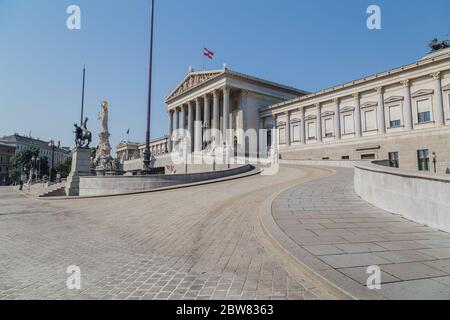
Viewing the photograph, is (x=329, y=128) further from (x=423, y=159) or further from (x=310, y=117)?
(x=423, y=159)

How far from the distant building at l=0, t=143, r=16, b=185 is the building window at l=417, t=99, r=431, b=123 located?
125m

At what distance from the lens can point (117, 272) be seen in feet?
15.0

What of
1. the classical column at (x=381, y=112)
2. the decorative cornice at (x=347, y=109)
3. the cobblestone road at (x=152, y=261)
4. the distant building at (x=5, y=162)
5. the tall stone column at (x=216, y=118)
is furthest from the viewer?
the distant building at (x=5, y=162)

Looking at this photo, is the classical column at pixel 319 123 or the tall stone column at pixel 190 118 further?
the tall stone column at pixel 190 118

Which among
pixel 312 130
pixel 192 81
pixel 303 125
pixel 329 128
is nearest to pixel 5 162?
pixel 192 81

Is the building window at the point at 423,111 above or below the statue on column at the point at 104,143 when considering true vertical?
above

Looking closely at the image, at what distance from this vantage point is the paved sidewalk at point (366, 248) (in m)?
3.56

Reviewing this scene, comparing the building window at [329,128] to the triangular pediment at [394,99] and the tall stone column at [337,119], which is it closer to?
the tall stone column at [337,119]

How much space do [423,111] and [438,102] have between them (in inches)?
89.2

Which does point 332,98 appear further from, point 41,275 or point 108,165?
point 41,275

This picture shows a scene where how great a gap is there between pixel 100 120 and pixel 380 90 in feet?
123

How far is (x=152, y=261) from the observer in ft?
16.9

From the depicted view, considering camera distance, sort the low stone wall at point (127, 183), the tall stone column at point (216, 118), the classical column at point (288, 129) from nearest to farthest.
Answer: the low stone wall at point (127, 183) < the classical column at point (288, 129) < the tall stone column at point (216, 118)

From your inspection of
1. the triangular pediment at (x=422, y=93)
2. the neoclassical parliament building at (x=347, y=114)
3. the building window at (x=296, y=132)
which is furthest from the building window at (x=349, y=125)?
the building window at (x=296, y=132)
